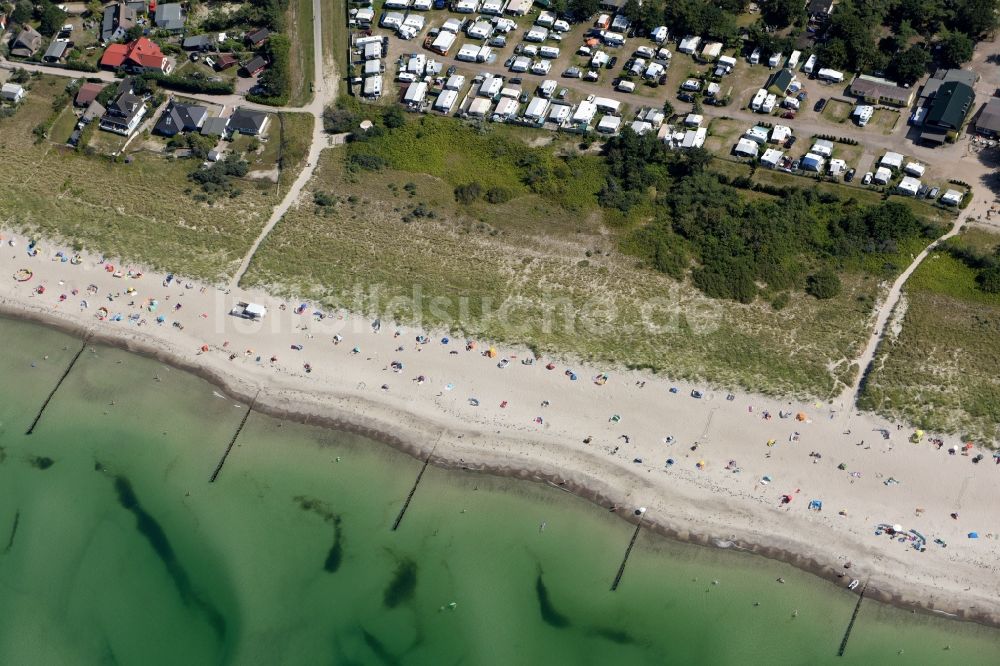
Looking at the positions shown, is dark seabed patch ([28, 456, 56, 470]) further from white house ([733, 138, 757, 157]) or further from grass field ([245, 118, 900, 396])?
white house ([733, 138, 757, 157])

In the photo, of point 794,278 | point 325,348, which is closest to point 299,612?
point 325,348

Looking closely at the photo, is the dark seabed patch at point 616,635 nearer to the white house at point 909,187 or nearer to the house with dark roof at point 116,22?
the white house at point 909,187

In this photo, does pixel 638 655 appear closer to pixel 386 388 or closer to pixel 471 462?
pixel 471 462

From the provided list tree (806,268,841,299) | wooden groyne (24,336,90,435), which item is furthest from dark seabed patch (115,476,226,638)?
tree (806,268,841,299)

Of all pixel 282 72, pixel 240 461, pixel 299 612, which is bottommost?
pixel 299 612

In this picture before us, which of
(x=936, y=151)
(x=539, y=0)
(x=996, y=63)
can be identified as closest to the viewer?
(x=936, y=151)
